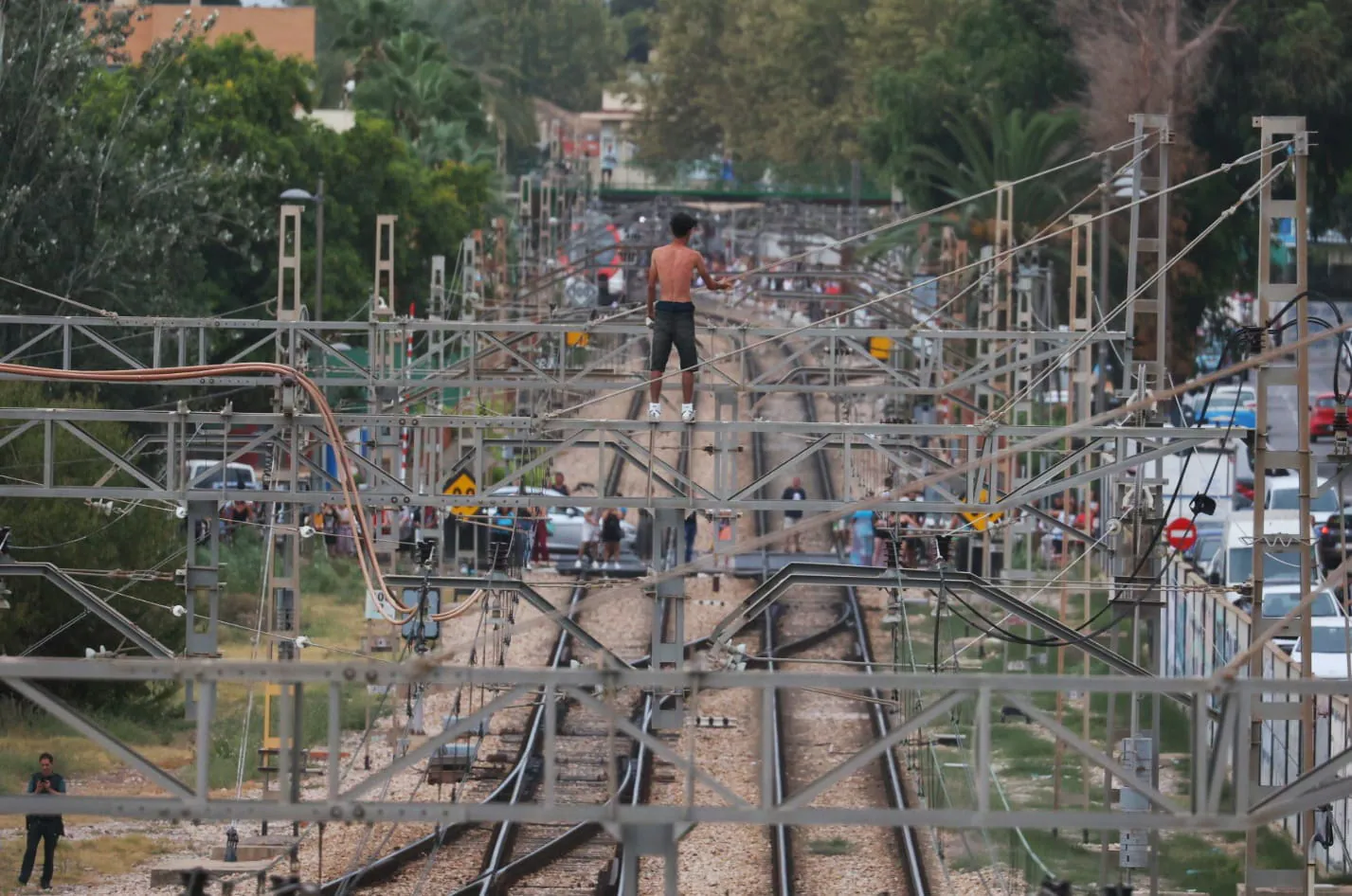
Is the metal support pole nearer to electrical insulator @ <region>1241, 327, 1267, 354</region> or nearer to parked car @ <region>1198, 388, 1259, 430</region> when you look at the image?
electrical insulator @ <region>1241, 327, 1267, 354</region>

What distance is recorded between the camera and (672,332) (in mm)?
16141

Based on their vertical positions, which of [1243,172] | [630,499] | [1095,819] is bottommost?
[1095,819]

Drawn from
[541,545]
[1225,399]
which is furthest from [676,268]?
[1225,399]

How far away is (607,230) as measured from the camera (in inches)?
2511

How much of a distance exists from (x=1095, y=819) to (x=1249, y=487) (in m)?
33.1

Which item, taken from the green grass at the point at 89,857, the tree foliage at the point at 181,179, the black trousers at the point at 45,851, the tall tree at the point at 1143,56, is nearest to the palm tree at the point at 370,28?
the tree foliage at the point at 181,179

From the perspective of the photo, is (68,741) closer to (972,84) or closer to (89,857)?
(89,857)

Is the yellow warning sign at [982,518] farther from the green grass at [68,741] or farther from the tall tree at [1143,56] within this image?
the tall tree at [1143,56]

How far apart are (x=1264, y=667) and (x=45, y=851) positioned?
38.6 ft

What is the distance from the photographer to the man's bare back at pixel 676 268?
631 inches

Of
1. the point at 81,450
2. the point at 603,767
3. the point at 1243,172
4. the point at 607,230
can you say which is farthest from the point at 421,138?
the point at 603,767

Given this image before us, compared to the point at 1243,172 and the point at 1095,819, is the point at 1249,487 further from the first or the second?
the point at 1095,819

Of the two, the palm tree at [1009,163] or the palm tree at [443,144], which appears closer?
the palm tree at [1009,163]

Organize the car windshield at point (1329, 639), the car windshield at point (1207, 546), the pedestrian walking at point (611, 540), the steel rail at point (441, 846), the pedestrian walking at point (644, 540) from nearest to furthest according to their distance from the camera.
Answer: the steel rail at point (441, 846) < the car windshield at point (1329, 639) < the car windshield at point (1207, 546) < the pedestrian walking at point (611, 540) < the pedestrian walking at point (644, 540)
